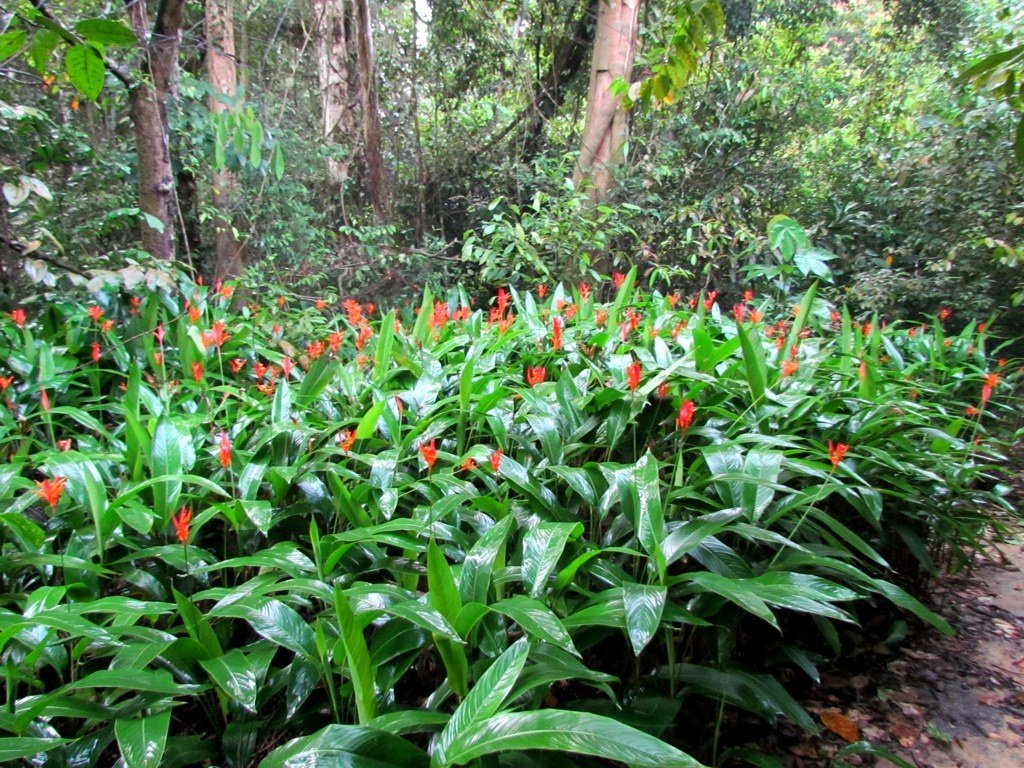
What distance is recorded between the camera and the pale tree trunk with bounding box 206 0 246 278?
4215 millimetres

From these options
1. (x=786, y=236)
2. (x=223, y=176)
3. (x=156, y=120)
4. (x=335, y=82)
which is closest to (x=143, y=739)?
(x=156, y=120)

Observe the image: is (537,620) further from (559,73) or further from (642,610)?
(559,73)

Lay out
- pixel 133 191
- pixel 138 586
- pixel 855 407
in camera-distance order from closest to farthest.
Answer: pixel 138 586 → pixel 855 407 → pixel 133 191

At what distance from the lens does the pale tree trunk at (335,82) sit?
5.96m

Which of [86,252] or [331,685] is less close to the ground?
[86,252]

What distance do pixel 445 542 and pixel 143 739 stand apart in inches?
23.4

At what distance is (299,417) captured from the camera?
181 cm

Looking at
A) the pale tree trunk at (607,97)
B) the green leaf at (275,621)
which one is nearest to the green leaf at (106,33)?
the green leaf at (275,621)

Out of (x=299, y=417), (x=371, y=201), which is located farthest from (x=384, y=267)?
(x=299, y=417)

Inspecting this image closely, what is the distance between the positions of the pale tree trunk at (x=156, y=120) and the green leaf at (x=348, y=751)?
256 cm

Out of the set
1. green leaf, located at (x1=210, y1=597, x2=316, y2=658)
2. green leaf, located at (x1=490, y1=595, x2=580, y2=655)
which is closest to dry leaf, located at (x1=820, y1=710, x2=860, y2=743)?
green leaf, located at (x1=490, y1=595, x2=580, y2=655)

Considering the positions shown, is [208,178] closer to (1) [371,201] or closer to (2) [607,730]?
(1) [371,201]

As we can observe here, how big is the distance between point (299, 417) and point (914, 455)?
1708 mm

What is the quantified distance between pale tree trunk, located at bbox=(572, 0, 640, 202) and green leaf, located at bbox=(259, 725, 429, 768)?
4.83 m
